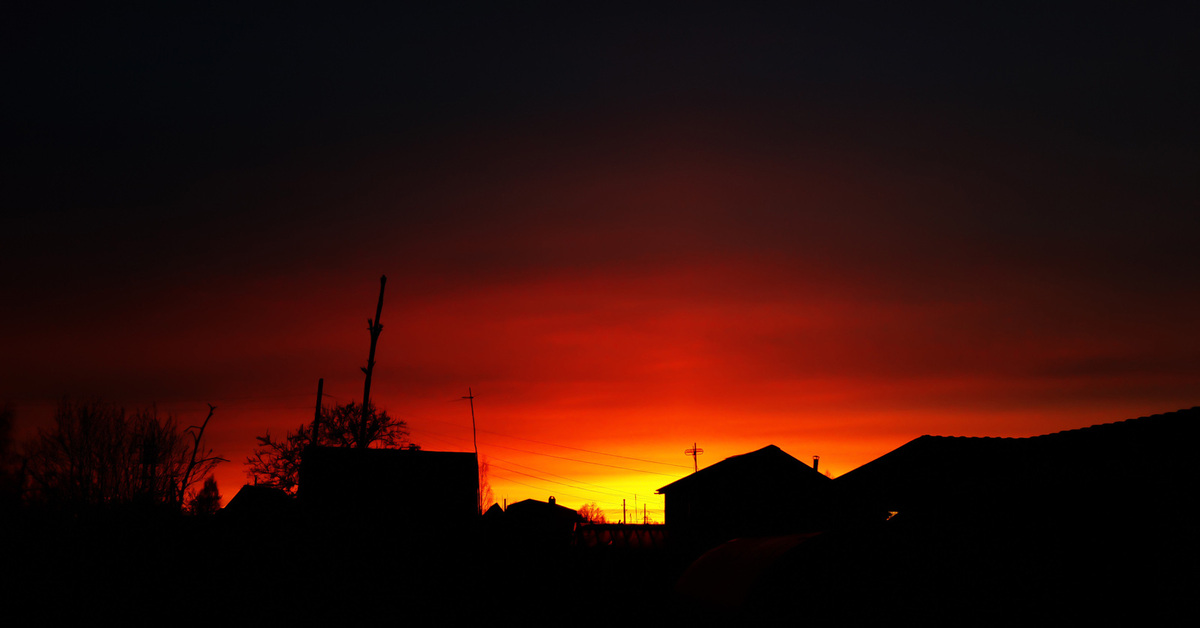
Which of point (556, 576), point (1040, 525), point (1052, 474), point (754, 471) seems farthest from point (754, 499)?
point (1052, 474)

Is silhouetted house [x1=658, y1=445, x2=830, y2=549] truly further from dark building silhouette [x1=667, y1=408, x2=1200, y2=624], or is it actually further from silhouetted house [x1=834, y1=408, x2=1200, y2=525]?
silhouetted house [x1=834, y1=408, x2=1200, y2=525]

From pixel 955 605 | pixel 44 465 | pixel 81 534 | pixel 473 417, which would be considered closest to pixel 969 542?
pixel 955 605

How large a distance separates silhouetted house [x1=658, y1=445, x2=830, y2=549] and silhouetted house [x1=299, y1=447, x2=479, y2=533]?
17471 mm

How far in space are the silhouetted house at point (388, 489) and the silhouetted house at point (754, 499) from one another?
57.3 feet

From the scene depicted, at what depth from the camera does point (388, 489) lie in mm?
25922

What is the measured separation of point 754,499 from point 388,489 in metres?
22.0

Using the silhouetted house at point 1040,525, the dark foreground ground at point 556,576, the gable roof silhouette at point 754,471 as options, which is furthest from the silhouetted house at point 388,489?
the gable roof silhouette at point 754,471

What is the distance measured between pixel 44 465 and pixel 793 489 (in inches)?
1757

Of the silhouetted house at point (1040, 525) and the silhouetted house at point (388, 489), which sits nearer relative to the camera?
the silhouetted house at point (1040, 525)

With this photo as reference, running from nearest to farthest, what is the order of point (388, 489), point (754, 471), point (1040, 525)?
1. point (1040, 525)
2. point (388, 489)
3. point (754, 471)

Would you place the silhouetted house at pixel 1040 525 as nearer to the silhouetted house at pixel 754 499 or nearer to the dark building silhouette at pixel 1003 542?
the dark building silhouette at pixel 1003 542

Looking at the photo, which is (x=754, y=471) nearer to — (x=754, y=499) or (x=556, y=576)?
(x=754, y=499)

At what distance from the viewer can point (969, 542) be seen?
1478 centimetres

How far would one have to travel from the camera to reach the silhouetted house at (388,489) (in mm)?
25422
